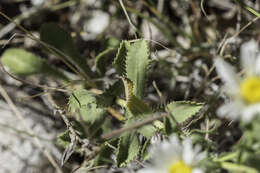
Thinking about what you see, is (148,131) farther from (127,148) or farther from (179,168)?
(179,168)

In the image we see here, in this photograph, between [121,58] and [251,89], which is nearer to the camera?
[251,89]

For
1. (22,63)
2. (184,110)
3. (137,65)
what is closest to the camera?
(184,110)

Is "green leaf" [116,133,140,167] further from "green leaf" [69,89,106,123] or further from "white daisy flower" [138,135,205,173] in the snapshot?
"white daisy flower" [138,135,205,173]

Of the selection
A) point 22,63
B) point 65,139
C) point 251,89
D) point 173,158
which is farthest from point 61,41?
point 251,89

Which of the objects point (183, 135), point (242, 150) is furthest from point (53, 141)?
point (242, 150)

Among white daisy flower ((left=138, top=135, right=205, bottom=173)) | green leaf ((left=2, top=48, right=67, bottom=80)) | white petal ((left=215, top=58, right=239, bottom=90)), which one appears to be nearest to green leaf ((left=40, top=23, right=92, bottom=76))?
green leaf ((left=2, top=48, right=67, bottom=80))

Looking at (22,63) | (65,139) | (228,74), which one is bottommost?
(65,139)

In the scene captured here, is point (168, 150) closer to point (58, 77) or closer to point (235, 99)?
point (235, 99)
